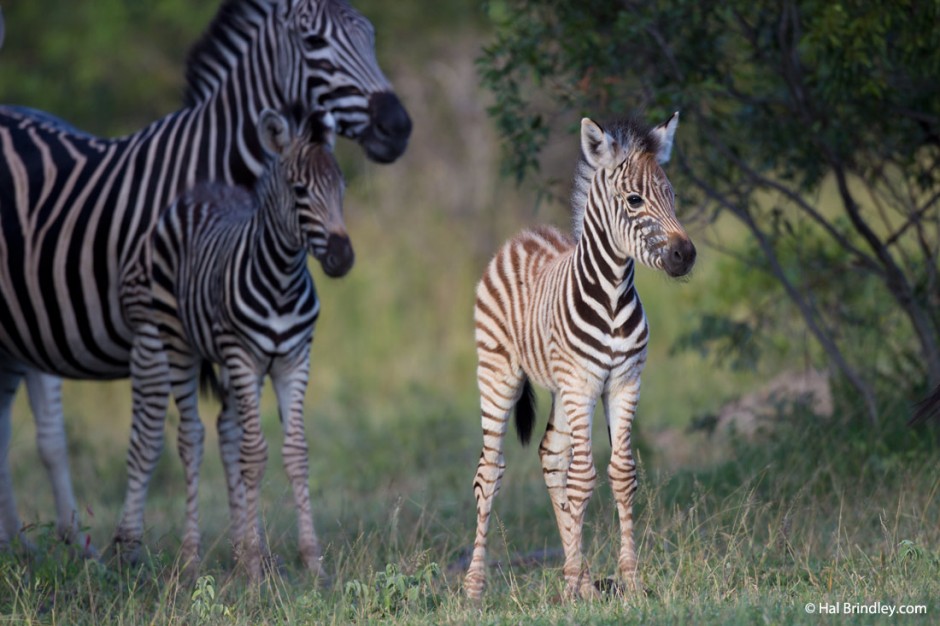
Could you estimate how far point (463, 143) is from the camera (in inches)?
786

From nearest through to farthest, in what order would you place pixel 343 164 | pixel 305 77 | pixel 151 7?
pixel 305 77, pixel 343 164, pixel 151 7

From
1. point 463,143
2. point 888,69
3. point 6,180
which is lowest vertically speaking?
point 6,180

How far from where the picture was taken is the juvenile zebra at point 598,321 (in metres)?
5.16

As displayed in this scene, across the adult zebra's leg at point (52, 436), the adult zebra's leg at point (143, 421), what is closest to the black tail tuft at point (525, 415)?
the adult zebra's leg at point (143, 421)

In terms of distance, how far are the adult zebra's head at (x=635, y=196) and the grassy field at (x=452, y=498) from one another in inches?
45.5

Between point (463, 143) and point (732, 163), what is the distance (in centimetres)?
1168

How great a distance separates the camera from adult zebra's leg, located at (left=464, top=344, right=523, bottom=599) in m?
5.62

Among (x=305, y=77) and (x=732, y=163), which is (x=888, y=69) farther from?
(x=305, y=77)

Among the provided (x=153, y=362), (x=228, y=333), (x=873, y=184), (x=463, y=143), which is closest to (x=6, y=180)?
(x=153, y=362)

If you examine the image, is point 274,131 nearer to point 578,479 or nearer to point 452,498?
point 578,479

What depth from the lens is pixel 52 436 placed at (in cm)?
870

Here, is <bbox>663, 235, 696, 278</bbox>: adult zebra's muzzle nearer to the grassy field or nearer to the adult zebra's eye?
the grassy field

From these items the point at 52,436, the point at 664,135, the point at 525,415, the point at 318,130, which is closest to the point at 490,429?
the point at 525,415

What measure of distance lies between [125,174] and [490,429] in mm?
3519
